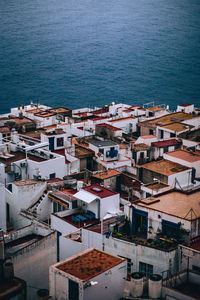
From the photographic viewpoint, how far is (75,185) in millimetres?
41656

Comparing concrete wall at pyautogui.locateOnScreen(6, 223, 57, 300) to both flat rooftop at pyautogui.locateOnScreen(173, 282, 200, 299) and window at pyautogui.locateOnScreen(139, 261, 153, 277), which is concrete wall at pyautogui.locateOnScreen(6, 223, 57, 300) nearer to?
window at pyautogui.locateOnScreen(139, 261, 153, 277)

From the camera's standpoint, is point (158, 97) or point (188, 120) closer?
point (188, 120)

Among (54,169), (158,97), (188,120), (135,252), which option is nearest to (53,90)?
(158,97)

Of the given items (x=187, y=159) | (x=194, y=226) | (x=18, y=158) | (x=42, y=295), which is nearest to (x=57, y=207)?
(x=18, y=158)

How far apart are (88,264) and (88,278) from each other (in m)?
1.64

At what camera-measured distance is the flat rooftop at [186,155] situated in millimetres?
52831

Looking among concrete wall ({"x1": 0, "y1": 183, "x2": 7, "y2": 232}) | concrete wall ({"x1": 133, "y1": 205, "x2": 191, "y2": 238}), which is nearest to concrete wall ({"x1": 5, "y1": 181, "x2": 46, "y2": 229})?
concrete wall ({"x1": 0, "y1": 183, "x2": 7, "y2": 232})

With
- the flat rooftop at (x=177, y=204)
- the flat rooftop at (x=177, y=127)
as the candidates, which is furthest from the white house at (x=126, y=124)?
the flat rooftop at (x=177, y=204)

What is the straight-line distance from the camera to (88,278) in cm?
2383

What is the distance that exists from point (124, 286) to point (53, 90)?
15540cm

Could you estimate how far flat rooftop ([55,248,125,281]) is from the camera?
2431cm

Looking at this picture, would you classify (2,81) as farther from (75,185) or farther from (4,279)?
(4,279)

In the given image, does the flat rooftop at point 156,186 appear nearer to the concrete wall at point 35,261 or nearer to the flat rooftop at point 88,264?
the concrete wall at point 35,261

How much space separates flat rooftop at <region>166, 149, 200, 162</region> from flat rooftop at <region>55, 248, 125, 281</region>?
2787 cm
